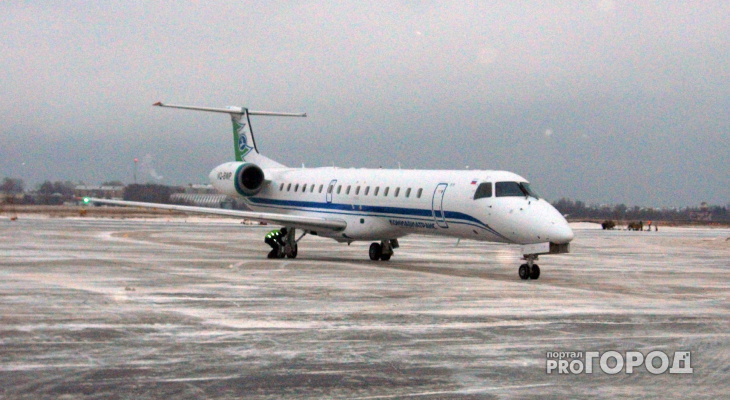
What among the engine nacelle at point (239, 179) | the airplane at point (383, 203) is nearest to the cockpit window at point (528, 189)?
the airplane at point (383, 203)

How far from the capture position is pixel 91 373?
9.16 metres

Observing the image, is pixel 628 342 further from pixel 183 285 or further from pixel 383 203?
pixel 383 203

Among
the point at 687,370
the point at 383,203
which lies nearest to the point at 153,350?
the point at 687,370

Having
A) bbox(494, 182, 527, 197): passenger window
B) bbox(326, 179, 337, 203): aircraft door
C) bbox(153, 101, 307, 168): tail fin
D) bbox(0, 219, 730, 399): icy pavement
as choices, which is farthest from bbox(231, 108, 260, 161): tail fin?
bbox(494, 182, 527, 197): passenger window

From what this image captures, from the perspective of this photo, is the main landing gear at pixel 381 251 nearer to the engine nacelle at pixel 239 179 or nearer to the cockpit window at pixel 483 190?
the cockpit window at pixel 483 190

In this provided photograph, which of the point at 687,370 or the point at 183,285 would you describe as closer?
the point at 687,370

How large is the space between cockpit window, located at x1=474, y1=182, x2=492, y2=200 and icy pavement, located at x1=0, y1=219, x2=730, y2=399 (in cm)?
212

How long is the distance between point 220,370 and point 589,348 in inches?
183

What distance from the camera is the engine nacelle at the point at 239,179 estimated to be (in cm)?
3412

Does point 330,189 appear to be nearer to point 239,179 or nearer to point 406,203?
point 406,203

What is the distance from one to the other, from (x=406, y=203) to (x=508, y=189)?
4.03 meters

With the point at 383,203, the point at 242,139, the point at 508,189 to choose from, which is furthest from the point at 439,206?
the point at 242,139

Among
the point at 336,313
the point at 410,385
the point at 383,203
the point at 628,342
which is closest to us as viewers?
the point at 410,385

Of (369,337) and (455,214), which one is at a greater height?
(455,214)
